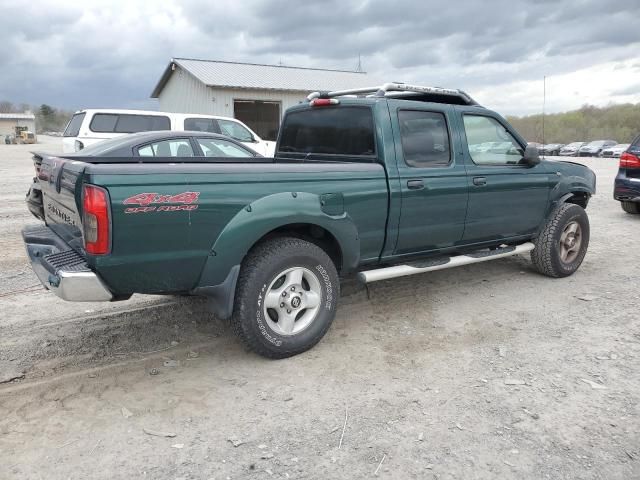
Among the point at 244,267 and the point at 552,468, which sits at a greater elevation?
the point at 244,267

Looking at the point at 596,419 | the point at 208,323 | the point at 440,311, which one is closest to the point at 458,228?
the point at 440,311

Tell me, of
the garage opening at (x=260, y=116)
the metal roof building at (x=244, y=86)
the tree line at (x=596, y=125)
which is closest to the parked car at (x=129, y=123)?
the metal roof building at (x=244, y=86)

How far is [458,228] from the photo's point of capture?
4.73m

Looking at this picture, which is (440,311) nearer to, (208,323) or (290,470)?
(208,323)

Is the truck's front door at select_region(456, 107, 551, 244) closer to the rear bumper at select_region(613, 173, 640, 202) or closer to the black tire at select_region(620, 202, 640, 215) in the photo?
the rear bumper at select_region(613, 173, 640, 202)

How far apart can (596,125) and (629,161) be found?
180ft

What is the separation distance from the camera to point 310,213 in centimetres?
368

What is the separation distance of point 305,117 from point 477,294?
247 centimetres

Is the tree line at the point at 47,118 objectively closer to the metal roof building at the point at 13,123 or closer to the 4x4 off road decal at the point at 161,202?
the metal roof building at the point at 13,123

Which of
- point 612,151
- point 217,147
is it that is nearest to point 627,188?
point 217,147

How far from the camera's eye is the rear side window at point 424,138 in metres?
4.41

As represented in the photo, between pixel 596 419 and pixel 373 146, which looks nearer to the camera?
pixel 596 419

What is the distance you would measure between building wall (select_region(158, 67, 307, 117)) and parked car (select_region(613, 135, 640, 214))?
575 inches

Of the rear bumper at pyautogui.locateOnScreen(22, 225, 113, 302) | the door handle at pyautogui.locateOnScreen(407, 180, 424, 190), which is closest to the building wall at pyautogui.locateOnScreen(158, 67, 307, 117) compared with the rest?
the door handle at pyautogui.locateOnScreen(407, 180, 424, 190)
